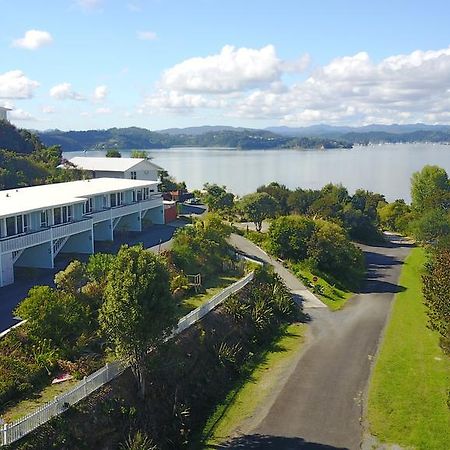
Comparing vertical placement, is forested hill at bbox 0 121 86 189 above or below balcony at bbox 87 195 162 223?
above

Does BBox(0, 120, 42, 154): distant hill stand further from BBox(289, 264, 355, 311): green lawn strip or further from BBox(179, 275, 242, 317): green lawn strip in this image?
BBox(179, 275, 242, 317): green lawn strip

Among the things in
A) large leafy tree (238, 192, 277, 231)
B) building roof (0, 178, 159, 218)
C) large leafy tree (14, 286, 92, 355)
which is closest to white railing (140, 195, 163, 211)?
building roof (0, 178, 159, 218)

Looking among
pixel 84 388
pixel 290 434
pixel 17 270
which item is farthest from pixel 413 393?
pixel 17 270

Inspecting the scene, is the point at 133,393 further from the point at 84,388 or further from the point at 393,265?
the point at 393,265

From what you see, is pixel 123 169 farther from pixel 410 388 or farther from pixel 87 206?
pixel 410 388

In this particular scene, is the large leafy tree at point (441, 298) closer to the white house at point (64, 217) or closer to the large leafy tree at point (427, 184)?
the white house at point (64, 217)

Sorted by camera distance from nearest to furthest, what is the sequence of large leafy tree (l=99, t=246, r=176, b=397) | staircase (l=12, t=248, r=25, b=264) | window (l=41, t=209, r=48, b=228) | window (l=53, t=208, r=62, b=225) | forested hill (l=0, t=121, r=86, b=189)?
large leafy tree (l=99, t=246, r=176, b=397)
staircase (l=12, t=248, r=25, b=264)
window (l=41, t=209, r=48, b=228)
window (l=53, t=208, r=62, b=225)
forested hill (l=0, t=121, r=86, b=189)

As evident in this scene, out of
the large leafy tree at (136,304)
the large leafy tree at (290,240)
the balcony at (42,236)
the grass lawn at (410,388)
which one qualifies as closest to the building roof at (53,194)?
the balcony at (42,236)
